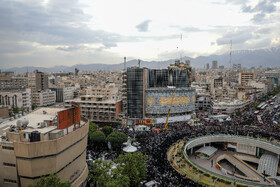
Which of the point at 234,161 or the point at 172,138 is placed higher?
the point at 172,138

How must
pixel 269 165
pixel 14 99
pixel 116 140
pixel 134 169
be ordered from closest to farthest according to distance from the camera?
pixel 134 169 < pixel 269 165 < pixel 116 140 < pixel 14 99

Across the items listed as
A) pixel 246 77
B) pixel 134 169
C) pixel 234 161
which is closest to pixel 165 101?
pixel 234 161

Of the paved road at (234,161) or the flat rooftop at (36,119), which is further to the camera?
the paved road at (234,161)

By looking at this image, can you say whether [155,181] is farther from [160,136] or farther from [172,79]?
[172,79]

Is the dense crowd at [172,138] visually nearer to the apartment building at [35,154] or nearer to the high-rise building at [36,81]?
the apartment building at [35,154]

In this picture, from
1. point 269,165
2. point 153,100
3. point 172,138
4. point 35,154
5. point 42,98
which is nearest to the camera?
point 35,154

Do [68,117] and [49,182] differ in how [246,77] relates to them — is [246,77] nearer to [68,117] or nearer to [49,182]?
[68,117]

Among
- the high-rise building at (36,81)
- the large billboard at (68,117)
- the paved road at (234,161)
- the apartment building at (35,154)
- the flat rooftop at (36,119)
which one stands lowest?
the paved road at (234,161)

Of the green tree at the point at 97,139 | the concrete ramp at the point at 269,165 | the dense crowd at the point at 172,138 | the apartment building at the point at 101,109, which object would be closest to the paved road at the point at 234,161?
the concrete ramp at the point at 269,165
